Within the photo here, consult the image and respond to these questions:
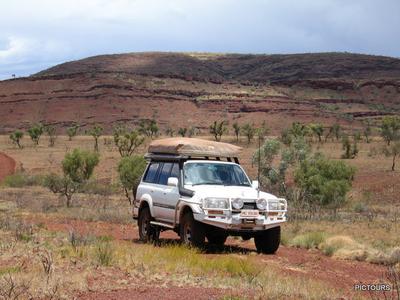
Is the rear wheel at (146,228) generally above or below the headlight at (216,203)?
below

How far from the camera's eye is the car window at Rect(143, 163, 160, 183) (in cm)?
1380

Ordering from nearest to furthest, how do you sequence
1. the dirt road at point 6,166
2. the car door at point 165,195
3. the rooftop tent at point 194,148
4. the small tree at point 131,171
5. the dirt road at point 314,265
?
the dirt road at point 314,265, the car door at point 165,195, the rooftop tent at point 194,148, the small tree at point 131,171, the dirt road at point 6,166

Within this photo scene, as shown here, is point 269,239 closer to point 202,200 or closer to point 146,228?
point 202,200

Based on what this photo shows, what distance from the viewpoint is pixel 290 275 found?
9.47 meters

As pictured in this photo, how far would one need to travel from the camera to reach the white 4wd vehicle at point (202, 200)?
452 inches

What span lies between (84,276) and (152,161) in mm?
6424

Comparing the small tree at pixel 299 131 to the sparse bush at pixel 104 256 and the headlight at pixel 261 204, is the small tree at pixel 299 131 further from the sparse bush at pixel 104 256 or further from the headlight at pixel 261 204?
the sparse bush at pixel 104 256

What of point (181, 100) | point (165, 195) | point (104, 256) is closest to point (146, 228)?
point (165, 195)

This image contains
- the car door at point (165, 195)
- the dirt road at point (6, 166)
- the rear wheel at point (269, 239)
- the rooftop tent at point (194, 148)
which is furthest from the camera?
the dirt road at point (6, 166)

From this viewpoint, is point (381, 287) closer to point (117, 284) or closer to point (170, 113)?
point (117, 284)

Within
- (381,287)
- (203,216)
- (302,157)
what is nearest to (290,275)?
(381,287)

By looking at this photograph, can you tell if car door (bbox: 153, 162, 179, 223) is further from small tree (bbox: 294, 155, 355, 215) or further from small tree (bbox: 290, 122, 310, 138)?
small tree (bbox: 290, 122, 310, 138)

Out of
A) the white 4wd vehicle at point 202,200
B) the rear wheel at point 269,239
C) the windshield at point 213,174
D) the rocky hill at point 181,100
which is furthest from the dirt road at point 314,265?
the rocky hill at point 181,100

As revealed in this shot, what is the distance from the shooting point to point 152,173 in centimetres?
1389
